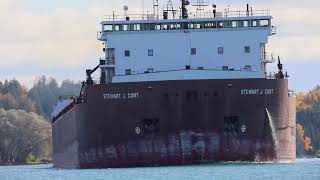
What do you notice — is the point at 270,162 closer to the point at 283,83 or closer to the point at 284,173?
the point at 283,83

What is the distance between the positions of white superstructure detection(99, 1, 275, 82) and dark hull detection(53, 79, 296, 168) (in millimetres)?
4683

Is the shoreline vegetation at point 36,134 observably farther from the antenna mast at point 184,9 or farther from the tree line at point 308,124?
the antenna mast at point 184,9

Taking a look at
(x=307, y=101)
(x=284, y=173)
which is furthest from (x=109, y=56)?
(x=307, y=101)

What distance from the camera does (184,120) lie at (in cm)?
7588

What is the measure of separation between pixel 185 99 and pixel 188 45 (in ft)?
24.3

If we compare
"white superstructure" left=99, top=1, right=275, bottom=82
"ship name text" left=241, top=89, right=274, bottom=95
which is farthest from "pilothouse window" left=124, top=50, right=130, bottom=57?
"ship name text" left=241, top=89, right=274, bottom=95

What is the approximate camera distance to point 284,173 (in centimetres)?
6894

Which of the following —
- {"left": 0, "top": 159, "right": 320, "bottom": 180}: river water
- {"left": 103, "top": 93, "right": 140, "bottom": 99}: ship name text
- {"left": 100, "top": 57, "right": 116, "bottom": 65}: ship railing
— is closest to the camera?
{"left": 0, "top": 159, "right": 320, "bottom": 180}: river water

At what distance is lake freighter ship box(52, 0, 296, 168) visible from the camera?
2992 inches

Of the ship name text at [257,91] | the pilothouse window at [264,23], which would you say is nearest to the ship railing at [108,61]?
the pilothouse window at [264,23]

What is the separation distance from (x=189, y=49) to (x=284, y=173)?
15518mm

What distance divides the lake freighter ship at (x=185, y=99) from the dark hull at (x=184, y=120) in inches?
2.0

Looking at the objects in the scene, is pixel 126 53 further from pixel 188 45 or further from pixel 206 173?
pixel 206 173

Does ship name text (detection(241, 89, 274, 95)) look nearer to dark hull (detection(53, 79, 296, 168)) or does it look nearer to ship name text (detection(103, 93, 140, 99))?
dark hull (detection(53, 79, 296, 168))
